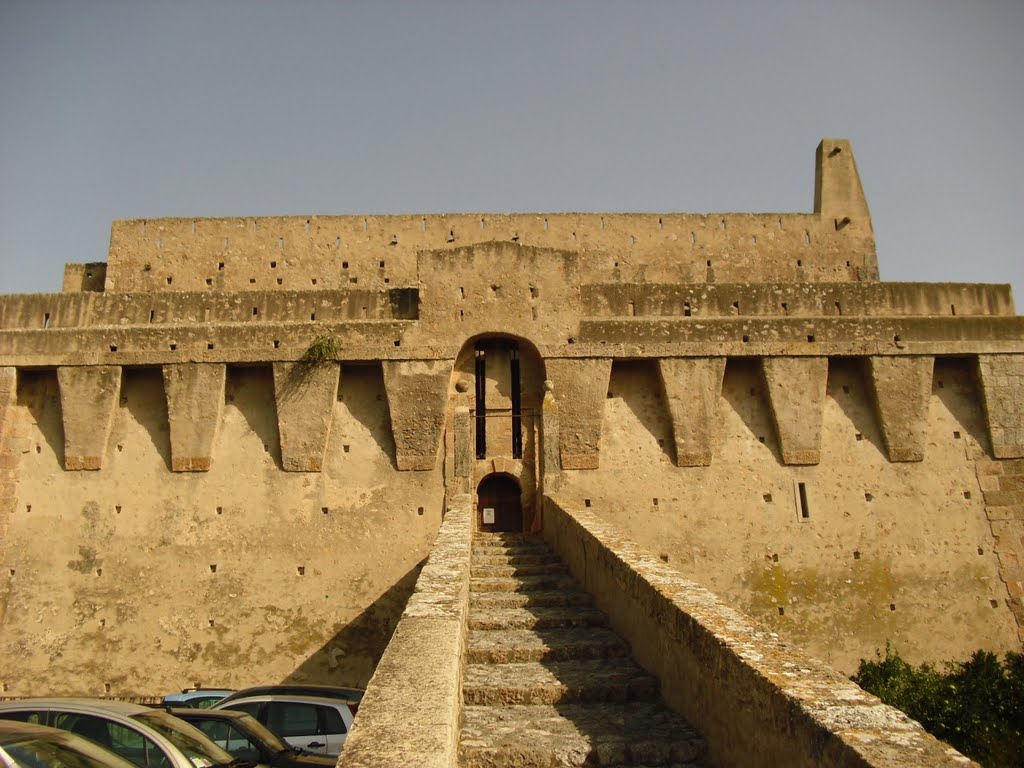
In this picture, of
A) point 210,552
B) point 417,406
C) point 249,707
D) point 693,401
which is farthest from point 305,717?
point 693,401

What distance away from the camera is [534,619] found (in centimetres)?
746

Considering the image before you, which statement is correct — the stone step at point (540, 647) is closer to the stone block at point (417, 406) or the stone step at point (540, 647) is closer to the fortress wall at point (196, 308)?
the stone block at point (417, 406)

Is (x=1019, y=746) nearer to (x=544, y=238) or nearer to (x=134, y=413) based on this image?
(x=544, y=238)

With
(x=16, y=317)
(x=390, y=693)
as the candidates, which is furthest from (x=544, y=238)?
(x=390, y=693)

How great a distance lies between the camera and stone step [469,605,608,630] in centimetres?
737

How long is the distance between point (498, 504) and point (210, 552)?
16.5ft

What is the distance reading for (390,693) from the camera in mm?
4062

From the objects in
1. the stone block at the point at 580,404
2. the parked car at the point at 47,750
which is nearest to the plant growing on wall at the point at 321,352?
the stone block at the point at 580,404

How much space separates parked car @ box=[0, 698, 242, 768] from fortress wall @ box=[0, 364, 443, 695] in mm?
6082

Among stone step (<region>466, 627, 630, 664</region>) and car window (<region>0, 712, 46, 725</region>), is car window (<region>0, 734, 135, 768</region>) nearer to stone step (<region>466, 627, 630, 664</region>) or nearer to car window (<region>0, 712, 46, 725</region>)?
car window (<region>0, 712, 46, 725</region>)

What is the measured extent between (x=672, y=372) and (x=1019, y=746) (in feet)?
23.5

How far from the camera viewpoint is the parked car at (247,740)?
23.4 feet

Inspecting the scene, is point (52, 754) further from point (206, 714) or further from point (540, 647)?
point (540, 647)

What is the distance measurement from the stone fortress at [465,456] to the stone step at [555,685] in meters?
6.29
